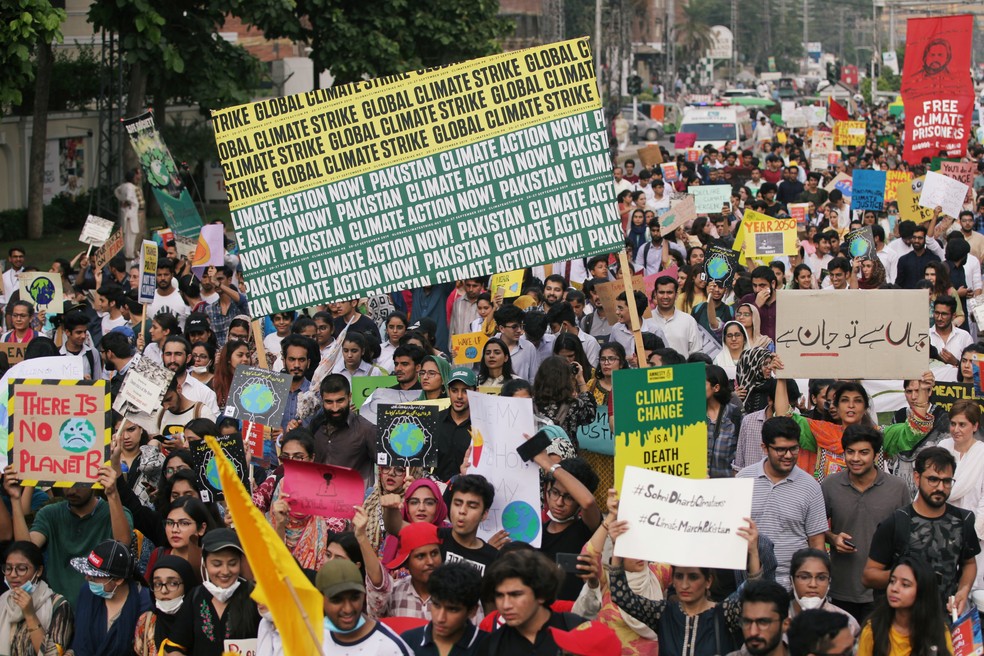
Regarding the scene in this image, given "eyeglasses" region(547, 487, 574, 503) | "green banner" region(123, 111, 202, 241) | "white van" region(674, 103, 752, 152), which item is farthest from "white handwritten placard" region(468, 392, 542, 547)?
"white van" region(674, 103, 752, 152)

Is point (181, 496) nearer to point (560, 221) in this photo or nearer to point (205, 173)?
point (560, 221)

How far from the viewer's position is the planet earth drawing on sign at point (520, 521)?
728 cm

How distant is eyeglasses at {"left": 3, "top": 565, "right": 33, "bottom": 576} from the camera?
7.22m

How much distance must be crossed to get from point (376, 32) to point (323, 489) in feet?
87.8

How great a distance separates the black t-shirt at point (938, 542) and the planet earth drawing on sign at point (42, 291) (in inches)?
365

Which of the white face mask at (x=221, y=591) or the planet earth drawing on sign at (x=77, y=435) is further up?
the planet earth drawing on sign at (x=77, y=435)

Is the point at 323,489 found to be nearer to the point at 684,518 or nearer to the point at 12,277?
the point at 684,518

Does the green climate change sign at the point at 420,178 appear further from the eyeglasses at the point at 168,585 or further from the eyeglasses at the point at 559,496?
the eyeglasses at the point at 168,585

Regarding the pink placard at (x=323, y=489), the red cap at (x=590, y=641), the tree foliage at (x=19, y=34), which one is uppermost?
the tree foliage at (x=19, y=34)

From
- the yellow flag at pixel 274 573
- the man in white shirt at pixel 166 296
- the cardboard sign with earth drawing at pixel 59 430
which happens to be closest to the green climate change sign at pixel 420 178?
the cardboard sign with earth drawing at pixel 59 430

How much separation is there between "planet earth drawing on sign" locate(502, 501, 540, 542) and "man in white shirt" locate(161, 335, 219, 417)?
2.91m

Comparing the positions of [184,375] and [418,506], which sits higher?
[184,375]

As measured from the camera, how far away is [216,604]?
264 inches

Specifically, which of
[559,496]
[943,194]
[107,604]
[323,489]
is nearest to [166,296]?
[323,489]
